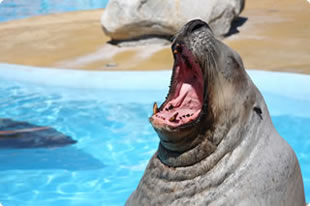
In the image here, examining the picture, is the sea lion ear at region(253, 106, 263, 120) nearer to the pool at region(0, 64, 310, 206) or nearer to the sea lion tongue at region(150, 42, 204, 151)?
the sea lion tongue at region(150, 42, 204, 151)

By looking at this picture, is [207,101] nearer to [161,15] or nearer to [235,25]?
[161,15]

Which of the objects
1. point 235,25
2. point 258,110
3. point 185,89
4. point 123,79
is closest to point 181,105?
point 185,89

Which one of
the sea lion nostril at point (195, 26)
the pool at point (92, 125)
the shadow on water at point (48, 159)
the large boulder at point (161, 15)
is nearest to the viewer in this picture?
the sea lion nostril at point (195, 26)

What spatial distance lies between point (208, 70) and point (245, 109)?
0.84ft

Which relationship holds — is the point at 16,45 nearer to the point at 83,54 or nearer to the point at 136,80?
the point at 83,54

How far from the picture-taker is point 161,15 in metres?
9.05

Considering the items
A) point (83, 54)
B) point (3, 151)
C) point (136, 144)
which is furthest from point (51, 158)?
point (83, 54)

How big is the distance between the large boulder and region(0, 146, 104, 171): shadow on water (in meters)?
4.24

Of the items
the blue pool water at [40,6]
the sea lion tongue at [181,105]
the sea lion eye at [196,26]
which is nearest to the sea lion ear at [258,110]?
the sea lion tongue at [181,105]

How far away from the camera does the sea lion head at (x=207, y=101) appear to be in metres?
2.19

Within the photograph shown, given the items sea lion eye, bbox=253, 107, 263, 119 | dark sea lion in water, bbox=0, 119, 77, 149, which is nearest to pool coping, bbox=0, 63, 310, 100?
dark sea lion in water, bbox=0, 119, 77, 149

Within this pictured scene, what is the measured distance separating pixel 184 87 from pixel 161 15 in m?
6.79

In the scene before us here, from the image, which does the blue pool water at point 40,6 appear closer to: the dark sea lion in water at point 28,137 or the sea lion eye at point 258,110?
the dark sea lion in water at point 28,137

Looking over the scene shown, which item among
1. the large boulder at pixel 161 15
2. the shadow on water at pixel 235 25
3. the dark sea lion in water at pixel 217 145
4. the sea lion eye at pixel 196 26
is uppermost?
the sea lion eye at pixel 196 26
